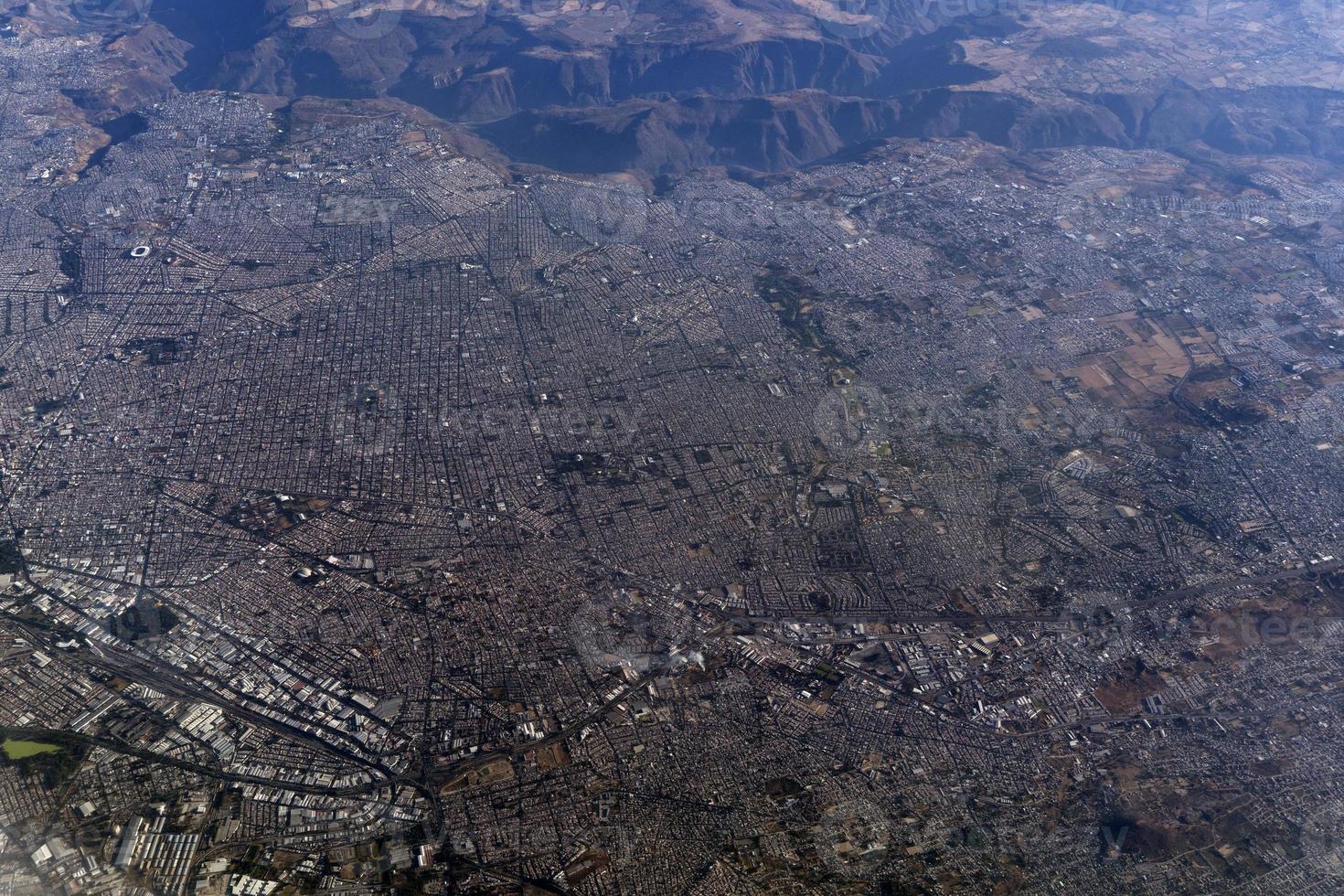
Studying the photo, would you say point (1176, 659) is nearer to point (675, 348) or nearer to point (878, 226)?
point (675, 348)

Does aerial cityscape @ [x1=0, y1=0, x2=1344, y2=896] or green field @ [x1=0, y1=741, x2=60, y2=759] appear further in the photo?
green field @ [x1=0, y1=741, x2=60, y2=759]

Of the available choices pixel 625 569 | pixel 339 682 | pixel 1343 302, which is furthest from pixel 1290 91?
pixel 339 682

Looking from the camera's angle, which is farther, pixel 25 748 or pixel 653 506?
pixel 653 506

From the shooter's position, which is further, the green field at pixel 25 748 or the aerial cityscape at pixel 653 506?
the green field at pixel 25 748

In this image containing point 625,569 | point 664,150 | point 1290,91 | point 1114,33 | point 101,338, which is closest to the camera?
point 625,569
